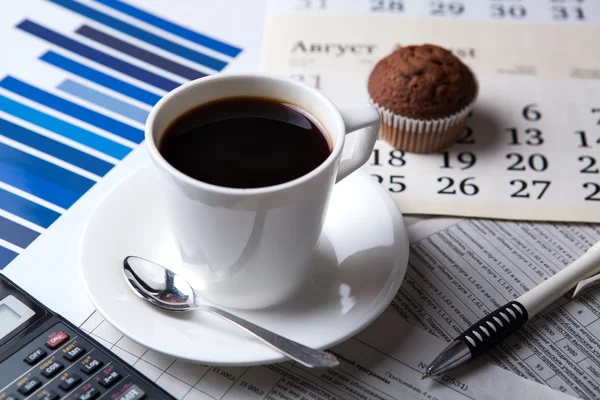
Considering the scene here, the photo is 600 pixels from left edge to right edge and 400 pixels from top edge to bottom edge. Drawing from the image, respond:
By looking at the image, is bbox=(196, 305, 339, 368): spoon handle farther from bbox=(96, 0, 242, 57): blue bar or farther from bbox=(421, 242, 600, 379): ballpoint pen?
bbox=(96, 0, 242, 57): blue bar

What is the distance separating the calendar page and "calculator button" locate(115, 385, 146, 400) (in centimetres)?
42

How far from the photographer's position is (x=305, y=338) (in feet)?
2.08

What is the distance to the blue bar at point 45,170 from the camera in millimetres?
891

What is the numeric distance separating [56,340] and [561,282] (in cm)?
54

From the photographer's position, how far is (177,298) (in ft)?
2.18

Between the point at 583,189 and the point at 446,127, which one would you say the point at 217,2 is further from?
the point at 583,189

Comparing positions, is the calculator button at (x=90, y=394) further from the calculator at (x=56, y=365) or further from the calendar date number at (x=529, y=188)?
the calendar date number at (x=529, y=188)

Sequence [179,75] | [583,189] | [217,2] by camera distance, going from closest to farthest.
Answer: [583,189], [179,75], [217,2]

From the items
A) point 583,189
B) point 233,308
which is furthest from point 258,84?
point 583,189

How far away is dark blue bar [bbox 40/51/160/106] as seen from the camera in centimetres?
103

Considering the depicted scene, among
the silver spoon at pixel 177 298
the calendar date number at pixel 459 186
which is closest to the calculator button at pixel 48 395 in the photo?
the silver spoon at pixel 177 298

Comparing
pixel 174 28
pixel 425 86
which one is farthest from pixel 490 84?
pixel 174 28

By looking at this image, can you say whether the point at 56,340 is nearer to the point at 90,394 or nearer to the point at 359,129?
the point at 90,394

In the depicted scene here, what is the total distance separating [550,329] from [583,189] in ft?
0.82
